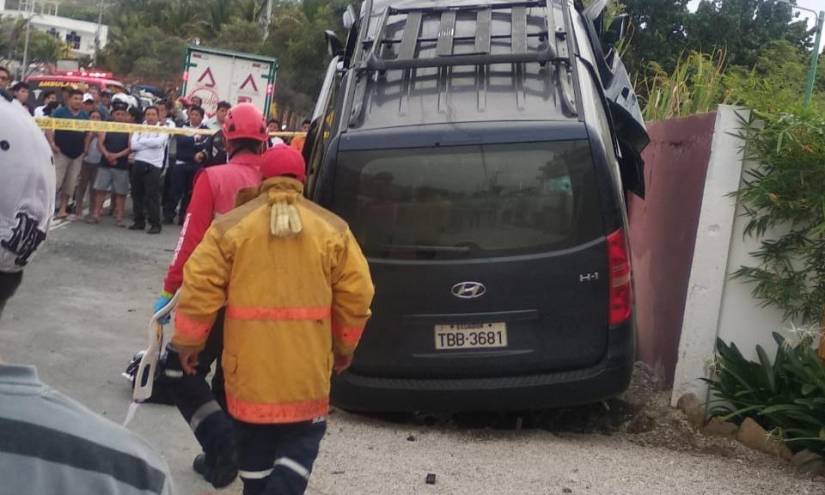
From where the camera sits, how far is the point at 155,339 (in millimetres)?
5152

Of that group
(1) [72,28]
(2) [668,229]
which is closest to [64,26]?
(1) [72,28]

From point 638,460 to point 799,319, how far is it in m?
1.37

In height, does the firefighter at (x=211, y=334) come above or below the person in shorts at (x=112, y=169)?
above

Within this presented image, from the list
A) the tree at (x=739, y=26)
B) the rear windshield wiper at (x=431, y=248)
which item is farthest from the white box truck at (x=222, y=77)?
the rear windshield wiper at (x=431, y=248)

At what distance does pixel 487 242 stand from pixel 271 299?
6.82 feet

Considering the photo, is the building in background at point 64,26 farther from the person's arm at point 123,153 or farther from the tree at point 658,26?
the person's arm at point 123,153

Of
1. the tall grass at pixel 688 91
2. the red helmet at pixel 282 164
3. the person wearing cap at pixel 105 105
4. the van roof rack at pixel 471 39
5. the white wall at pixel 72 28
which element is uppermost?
the van roof rack at pixel 471 39

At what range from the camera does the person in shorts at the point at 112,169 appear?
1492 cm

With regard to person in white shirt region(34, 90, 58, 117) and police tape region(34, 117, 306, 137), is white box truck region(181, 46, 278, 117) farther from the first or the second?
police tape region(34, 117, 306, 137)

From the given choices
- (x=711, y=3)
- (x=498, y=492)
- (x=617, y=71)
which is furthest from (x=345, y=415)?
(x=711, y=3)

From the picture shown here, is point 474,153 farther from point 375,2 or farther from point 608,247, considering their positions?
point 375,2

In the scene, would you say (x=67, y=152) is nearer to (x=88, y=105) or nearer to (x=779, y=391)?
(x=88, y=105)

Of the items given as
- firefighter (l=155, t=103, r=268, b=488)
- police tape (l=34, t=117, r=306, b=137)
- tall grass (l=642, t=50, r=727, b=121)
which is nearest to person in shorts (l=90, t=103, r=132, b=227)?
police tape (l=34, t=117, r=306, b=137)

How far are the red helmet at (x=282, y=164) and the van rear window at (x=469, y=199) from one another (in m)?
1.53
